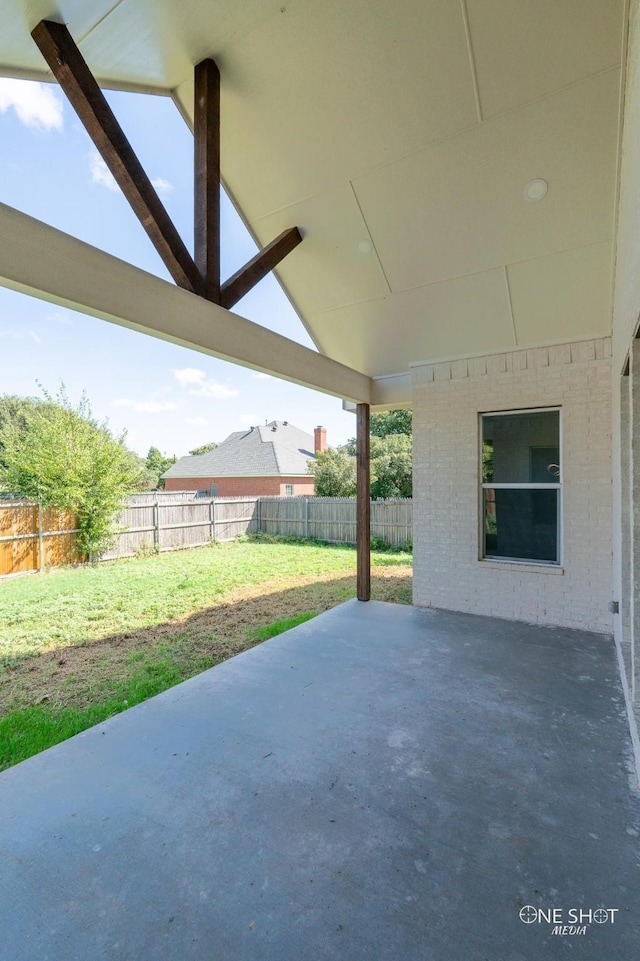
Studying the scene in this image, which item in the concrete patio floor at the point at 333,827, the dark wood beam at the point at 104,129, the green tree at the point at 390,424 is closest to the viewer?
the concrete patio floor at the point at 333,827

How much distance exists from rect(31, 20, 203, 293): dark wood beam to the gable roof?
15257 millimetres

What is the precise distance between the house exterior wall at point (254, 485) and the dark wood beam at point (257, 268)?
14295 mm

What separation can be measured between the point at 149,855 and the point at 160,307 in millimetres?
2623

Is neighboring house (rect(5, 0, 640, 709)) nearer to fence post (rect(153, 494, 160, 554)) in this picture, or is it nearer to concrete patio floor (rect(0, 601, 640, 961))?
concrete patio floor (rect(0, 601, 640, 961))

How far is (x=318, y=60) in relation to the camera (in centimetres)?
273

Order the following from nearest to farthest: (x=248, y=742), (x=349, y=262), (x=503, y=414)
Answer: (x=248, y=742)
(x=349, y=262)
(x=503, y=414)

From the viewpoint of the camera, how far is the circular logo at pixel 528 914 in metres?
1.44

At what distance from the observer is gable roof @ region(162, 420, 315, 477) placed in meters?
18.4

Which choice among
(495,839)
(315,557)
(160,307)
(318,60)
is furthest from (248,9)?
(315,557)

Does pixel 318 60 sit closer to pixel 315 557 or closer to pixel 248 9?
pixel 248 9

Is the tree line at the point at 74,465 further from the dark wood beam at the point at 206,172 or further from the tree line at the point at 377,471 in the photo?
the dark wood beam at the point at 206,172

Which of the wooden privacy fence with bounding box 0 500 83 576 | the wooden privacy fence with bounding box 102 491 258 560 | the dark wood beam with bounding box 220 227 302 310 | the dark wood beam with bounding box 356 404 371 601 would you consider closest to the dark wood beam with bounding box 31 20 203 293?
the dark wood beam with bounding box 220 227 302 310

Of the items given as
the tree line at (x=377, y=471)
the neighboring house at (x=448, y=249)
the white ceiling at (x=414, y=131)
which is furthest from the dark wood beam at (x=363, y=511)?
the tree line at (x=377, y=471)

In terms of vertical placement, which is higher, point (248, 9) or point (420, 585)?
point (248, 9)
